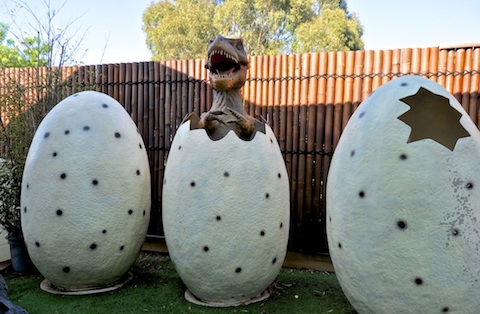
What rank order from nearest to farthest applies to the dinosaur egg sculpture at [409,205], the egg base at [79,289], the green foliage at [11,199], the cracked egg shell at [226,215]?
1. the dinosaur egg sculpture at [409,205]
2. the cracked egg shell at [226,215]
3. the egg base at [79,289]
4. the green foliage at [11,199]

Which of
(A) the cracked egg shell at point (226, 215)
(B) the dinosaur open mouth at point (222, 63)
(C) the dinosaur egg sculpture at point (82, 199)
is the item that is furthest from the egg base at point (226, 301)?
(B) the dinosaur open mouth at point (222, 63)

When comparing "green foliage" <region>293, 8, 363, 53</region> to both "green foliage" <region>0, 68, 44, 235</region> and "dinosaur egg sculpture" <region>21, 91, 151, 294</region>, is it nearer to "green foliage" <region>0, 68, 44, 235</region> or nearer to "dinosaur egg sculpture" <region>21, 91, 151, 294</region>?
"green foliage" <region>0, 68, 44, 235</region>

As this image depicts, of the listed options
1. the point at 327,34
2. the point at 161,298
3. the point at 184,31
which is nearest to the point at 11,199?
the point at 161,298

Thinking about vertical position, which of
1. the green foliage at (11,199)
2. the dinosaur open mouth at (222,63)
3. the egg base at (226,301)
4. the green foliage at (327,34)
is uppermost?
the green foliage at (327,34)

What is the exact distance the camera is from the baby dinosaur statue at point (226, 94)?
3565 mm

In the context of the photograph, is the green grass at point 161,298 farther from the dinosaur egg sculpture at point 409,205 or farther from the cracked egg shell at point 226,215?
the dinosaur egg sculpture at point 409,205

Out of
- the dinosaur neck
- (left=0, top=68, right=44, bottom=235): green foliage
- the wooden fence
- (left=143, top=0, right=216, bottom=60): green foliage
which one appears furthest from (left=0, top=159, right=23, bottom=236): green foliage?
(left=143, top=0, right=216, bottom=60): green foliage

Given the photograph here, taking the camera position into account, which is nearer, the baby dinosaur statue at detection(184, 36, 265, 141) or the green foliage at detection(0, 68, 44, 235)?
the baby dinosaur statue at detection(184, 36, 265, 141)

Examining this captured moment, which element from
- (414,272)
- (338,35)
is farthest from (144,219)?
(338,35)

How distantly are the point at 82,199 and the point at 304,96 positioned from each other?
111 inches

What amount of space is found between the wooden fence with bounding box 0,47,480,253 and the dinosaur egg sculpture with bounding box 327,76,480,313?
1804 millimetres

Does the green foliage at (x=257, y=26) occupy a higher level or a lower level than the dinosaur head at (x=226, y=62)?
higher

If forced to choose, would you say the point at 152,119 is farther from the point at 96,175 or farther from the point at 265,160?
the point at 265,160

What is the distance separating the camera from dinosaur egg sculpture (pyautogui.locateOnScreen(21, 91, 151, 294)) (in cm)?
364
